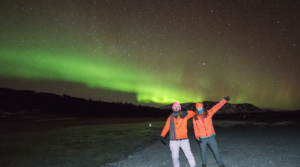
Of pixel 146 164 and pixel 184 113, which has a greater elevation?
pixel 184 113

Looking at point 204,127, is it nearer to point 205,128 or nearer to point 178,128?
point 205,128

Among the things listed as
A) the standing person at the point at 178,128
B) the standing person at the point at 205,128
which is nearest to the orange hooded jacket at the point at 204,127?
the standing person at the point at 205,128

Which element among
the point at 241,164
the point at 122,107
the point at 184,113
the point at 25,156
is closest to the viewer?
the point at 184,113

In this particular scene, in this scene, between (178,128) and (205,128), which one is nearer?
(178,128)

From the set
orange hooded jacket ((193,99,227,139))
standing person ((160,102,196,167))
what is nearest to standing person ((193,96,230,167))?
orange hooded jacket ((193,99,227,139))

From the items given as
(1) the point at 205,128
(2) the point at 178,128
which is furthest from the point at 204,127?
(2) the point at 178,128

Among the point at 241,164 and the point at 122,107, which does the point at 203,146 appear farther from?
the point at 122,107

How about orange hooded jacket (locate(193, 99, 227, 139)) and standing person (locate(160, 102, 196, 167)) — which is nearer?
standing person (locate(160, 102, 196, 167))

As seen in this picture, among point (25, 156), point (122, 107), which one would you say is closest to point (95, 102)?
point (122, 107)

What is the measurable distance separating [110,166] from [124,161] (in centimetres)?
66

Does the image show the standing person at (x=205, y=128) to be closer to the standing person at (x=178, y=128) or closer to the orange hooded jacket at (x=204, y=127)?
the orange hooded jacket at (x=204, y=127)

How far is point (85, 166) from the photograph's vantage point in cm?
634

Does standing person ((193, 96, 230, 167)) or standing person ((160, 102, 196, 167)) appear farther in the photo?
standing person ((193, 96, 230, 167))

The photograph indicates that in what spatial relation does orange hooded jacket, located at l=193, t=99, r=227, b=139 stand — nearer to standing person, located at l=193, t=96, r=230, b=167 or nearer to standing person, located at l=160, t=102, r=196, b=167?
standing person, located at l=193, t=96, r=230, b=167
